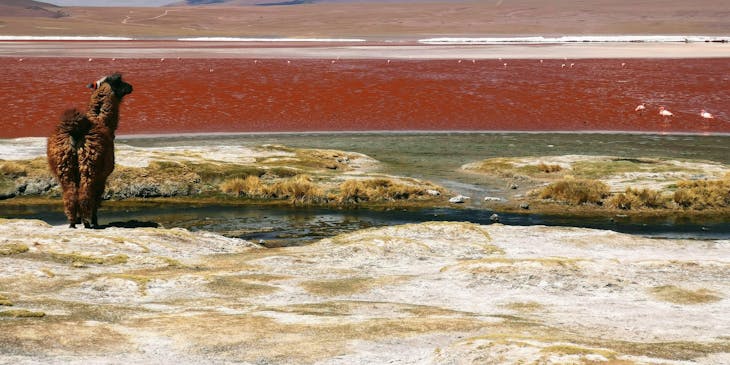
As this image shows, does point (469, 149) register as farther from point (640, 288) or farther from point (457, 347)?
point (457, 347)

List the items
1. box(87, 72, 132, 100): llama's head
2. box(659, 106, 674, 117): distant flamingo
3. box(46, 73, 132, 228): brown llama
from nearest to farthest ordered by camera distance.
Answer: box(46, 73, 132, 228): brown llama < box(87, 72, 132, 100): llama's head < box(659, 106, 674, 117): distant flamingo

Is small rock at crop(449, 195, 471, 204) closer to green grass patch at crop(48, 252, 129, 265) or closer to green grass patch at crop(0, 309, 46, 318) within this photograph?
green grass patch at crop(48, 252, 129, 265)

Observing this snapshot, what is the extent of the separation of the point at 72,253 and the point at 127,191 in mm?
10783

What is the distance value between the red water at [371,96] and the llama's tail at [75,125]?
24.9 m

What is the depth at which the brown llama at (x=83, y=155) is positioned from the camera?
17500 mm

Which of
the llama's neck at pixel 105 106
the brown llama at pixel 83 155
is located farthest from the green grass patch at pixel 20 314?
the llama's neck at pixel 105 106

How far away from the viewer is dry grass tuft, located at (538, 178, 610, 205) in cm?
2542

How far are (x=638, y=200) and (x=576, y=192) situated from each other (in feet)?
5.32

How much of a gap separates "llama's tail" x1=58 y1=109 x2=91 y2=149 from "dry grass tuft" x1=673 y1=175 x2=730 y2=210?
1555 centimetres

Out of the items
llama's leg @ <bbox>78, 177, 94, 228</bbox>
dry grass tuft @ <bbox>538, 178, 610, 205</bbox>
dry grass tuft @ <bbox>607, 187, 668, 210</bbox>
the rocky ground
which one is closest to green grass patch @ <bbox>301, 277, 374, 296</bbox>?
the rocky ground

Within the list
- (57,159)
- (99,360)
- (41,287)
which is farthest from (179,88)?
(99,360)

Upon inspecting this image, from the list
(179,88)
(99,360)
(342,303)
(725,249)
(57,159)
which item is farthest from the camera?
(179,88)

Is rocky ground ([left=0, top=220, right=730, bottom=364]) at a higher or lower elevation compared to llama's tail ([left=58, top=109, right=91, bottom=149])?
lower

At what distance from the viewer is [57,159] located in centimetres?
1753
